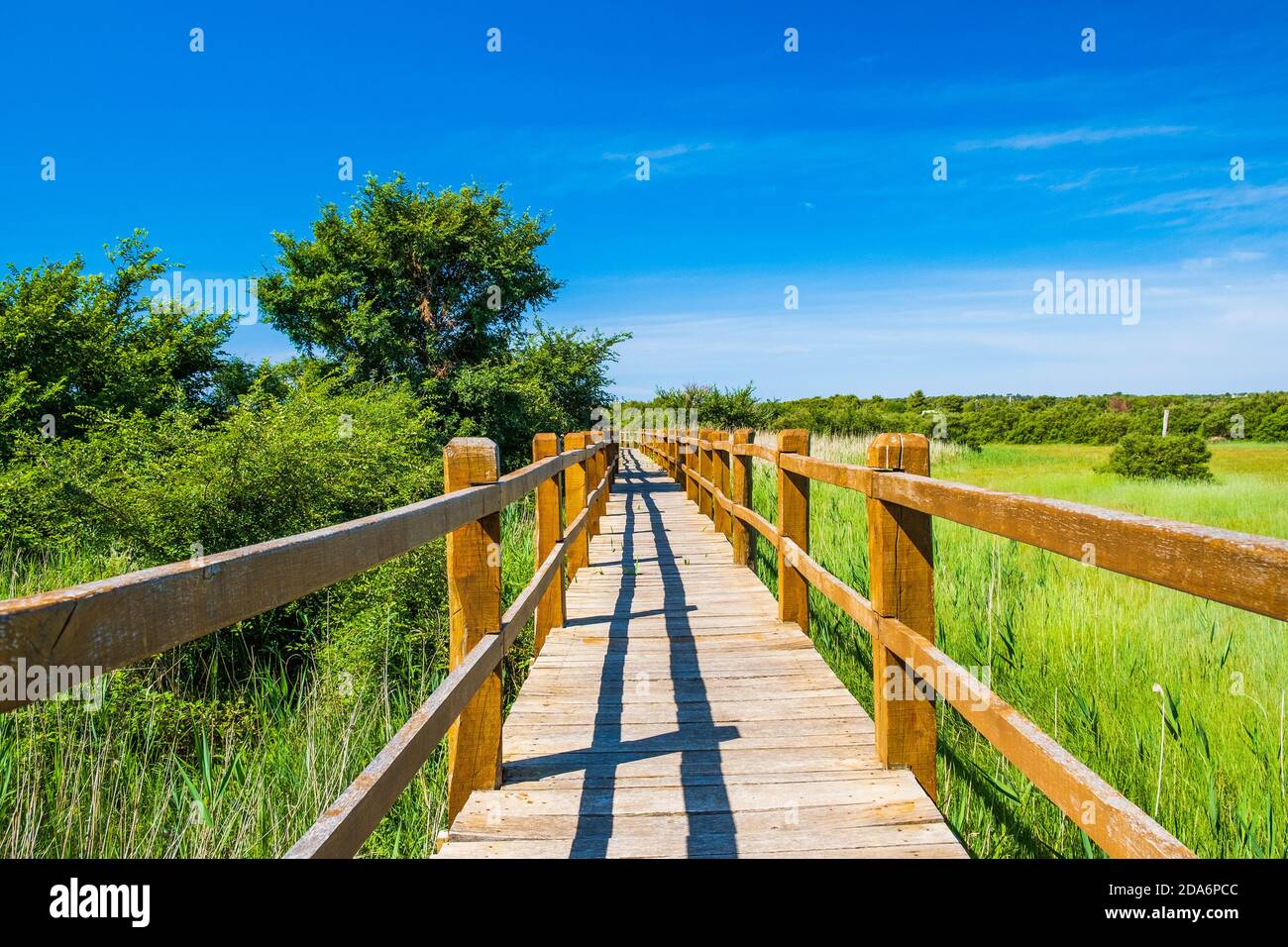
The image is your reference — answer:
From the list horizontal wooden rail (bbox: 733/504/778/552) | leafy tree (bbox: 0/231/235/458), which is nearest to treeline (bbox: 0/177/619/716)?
leafy tree (bbox: 0/231/235/458)

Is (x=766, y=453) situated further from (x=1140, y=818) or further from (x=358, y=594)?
(x=1140, y=818)

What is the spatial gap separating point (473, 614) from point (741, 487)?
484 centimetres

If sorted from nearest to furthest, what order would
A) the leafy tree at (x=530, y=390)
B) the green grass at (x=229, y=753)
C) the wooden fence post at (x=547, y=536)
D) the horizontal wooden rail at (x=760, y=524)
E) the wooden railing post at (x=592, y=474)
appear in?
the green grass at (x=229, y=753) < the wooden fence post at (x=547, y=536) < the horizontal wooden rail at (x=760, y=524) < the wooden railing post at (x=592, y=474) < the leafy tree at (x=530, y=390)

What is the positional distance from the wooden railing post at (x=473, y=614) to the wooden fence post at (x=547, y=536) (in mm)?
1828

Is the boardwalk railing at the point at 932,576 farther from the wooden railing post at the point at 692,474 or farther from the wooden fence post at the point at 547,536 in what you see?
the wooden railing post at the point at 692,474

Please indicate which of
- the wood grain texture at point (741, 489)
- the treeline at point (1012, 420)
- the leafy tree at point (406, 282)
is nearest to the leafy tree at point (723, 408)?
the treeline at point (1012, 420)

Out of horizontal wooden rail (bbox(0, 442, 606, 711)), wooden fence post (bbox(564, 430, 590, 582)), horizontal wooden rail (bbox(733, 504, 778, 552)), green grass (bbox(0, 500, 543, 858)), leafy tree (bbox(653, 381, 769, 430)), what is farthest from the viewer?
leafy tree (bbox(653, 381, 769, 430))

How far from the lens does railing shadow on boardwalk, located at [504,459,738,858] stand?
2613 mm

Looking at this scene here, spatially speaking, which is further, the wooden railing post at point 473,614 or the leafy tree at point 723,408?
the leafy tree at point 723,408

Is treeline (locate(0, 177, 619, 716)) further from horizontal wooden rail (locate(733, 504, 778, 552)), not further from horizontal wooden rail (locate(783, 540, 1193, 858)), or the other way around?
horizontal wooden rail (locate(783, 540, 1193, 858))

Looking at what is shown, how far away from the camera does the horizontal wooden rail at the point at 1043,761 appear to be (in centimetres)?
153

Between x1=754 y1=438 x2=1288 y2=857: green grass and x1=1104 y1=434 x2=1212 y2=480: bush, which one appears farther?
x1=1104 y1=434 x2=1212 y2=480: bush
